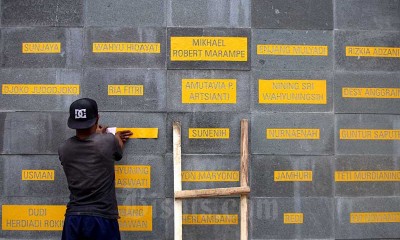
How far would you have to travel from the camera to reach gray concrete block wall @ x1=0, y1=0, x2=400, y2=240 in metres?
5.86

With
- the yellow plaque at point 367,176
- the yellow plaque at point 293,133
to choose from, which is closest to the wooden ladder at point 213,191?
the yellow plaque at point 293,133

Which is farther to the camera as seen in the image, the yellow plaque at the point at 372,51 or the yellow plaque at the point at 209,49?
the yellow plaque at the point at 372,51

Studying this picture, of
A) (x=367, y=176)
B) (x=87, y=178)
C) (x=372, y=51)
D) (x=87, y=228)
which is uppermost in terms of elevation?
(x=372, y=51)

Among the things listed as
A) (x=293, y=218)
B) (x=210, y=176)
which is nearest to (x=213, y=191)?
(x=210, y=176)

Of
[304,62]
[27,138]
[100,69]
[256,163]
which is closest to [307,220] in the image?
[256,163]

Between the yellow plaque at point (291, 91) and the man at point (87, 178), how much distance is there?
78.9 inches

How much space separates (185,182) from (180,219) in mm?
469

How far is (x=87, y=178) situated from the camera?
4.99 m

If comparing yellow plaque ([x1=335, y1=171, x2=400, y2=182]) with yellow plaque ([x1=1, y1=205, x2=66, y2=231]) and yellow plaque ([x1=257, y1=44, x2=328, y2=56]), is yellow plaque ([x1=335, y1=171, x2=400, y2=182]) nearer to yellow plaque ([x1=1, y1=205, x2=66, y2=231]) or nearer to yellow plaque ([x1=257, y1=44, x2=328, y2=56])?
yellow plaque ([x1=257, y1=44, x2=328, y2=56])

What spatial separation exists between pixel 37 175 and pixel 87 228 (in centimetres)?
125

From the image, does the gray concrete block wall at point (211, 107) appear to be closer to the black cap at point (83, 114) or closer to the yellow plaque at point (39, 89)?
the yellow plaque at point (39, 89)

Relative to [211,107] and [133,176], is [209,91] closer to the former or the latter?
[211,107]

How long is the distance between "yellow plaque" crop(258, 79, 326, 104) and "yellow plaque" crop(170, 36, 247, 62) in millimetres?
437

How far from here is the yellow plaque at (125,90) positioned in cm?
588
